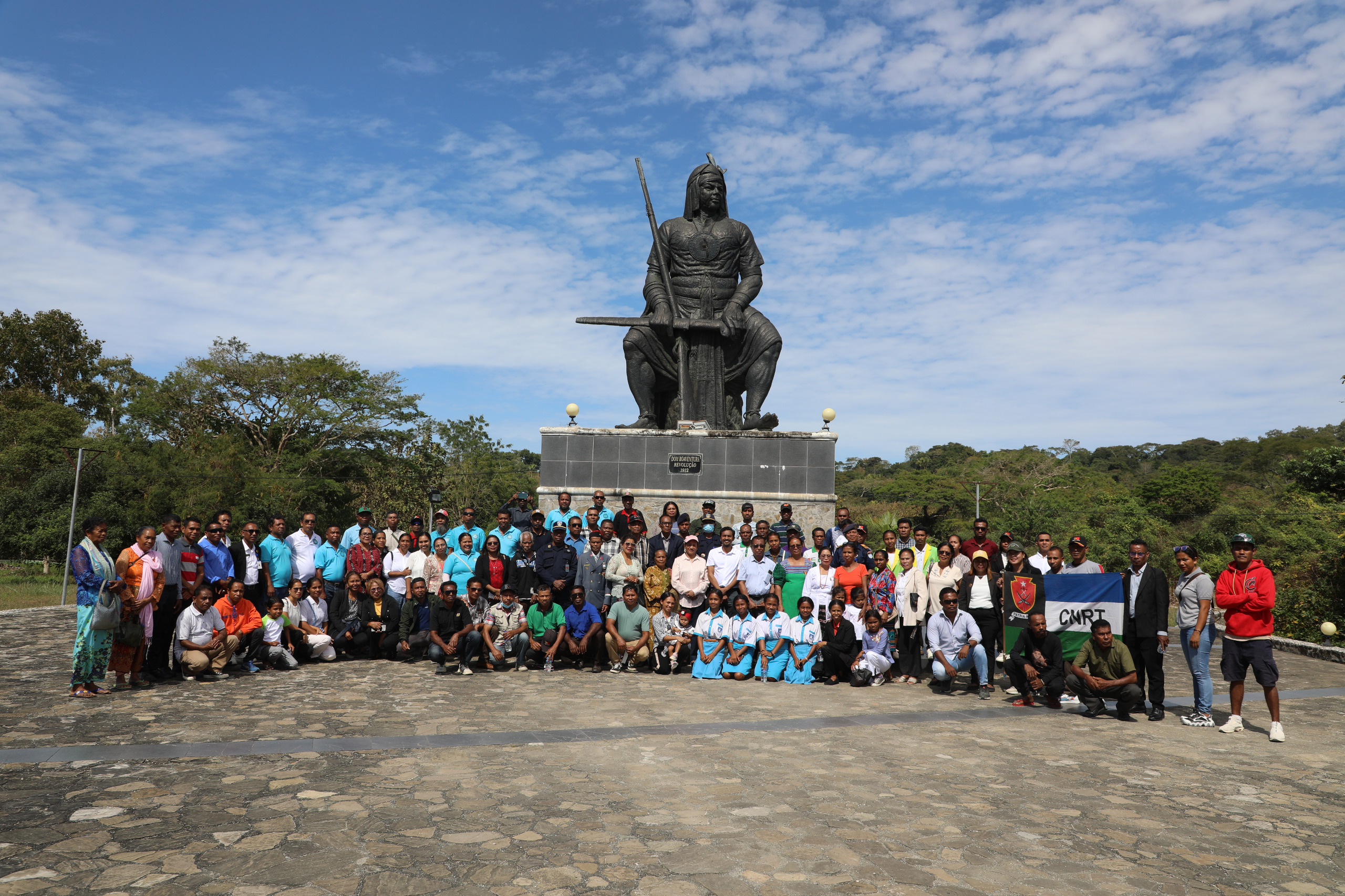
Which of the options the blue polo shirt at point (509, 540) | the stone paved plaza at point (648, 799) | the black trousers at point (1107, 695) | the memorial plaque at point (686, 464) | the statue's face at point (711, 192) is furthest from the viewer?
the statue's face at point (711, 192)

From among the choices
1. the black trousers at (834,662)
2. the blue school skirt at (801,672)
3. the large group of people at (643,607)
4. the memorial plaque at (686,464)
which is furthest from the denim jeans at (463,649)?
the memorial plaque at (686,464)

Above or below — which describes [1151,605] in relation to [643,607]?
above

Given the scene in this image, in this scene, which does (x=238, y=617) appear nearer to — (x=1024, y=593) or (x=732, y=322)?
(x=1024, y=593)

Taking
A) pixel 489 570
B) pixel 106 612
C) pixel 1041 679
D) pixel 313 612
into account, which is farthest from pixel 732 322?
pixel 106 612

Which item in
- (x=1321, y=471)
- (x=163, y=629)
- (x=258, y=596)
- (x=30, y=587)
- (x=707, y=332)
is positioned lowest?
(x=30, y=587)

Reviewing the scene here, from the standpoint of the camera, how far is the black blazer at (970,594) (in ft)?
27.7

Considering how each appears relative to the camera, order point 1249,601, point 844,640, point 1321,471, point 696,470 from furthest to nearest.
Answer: point 1321,471, point 696,470, point 844,640, point 1249,601

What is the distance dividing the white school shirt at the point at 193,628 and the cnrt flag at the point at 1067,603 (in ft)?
23.6

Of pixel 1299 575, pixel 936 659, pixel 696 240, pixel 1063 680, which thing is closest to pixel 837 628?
pixel 936 659

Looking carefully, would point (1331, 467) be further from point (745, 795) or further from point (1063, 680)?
point (745, 795)

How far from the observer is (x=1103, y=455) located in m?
73.3

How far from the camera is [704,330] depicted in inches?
560

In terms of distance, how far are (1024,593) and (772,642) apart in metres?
2.38

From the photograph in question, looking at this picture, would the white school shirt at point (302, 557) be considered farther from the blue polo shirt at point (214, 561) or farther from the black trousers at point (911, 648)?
the black trousers at point (911, 648)
